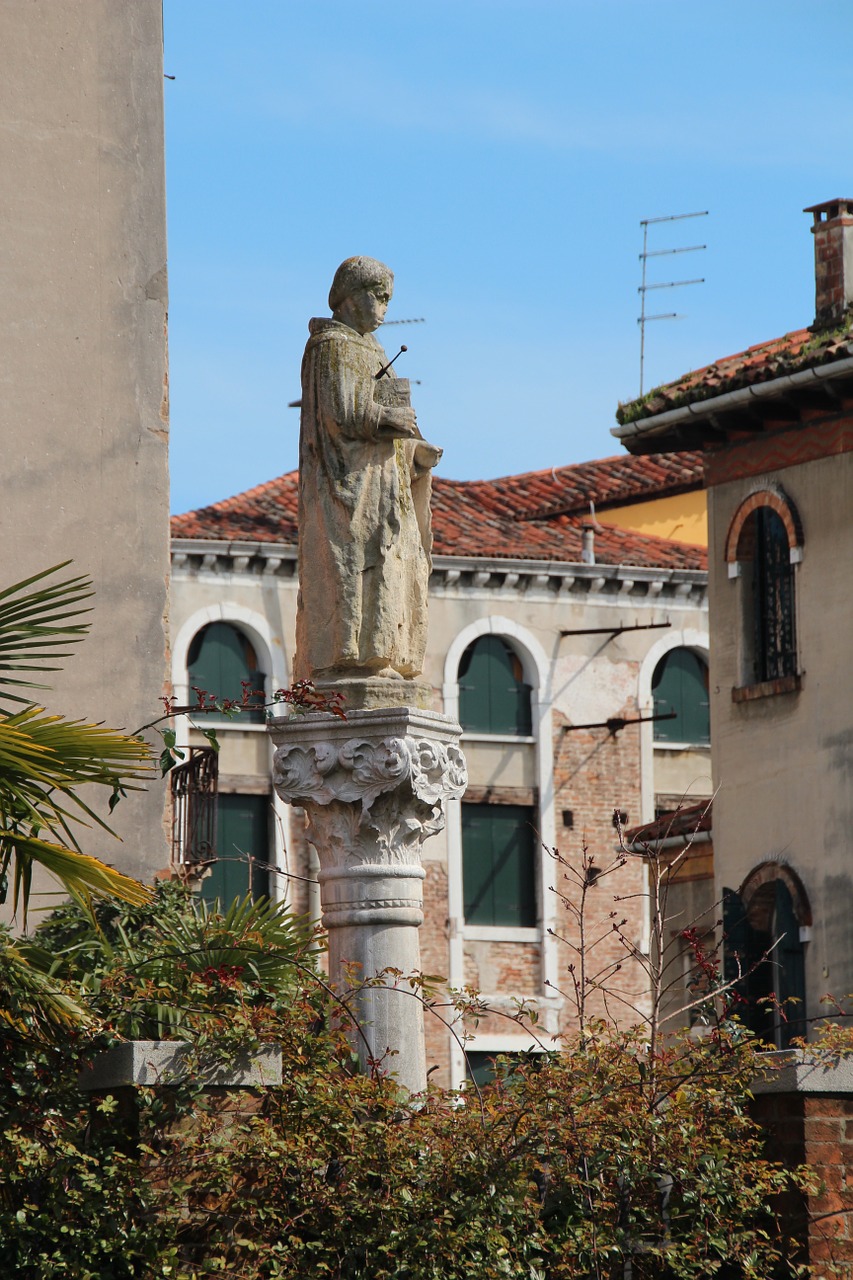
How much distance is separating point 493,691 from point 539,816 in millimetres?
1908

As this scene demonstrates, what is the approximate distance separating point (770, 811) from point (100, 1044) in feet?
49.9

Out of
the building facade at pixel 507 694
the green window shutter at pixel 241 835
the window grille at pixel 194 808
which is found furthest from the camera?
the building facade at pixel 507 694

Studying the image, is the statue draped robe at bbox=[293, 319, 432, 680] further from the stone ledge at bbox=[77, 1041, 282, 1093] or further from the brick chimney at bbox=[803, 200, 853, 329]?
the brick chimney at bbox=[803, 200, 853, 329]

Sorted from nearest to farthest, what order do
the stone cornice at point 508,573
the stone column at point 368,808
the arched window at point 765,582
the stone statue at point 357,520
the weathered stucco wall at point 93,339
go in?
the stone column at point 368,808
the stone statue at point 357,520
the weathered stucco wall at point 93,339
the arched window at point 765,582
the stone cornice at point 508,573

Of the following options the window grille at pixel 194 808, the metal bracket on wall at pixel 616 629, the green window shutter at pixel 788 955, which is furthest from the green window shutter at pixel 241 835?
the green window shutter at pixel 788 955

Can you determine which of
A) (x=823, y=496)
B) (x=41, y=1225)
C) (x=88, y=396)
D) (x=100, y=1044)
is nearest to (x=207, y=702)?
(x=100, y=1044)

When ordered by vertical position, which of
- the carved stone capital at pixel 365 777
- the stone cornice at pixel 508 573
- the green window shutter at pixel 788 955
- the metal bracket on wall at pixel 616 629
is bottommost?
the carved stone capital at pixel 365 777

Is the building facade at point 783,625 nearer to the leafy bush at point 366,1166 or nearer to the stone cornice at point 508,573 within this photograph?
the stone cornice at point 508,573

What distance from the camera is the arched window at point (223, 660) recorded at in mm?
34094

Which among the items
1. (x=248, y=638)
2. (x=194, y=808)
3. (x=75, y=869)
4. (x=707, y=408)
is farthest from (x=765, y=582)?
(x=75, y=869)

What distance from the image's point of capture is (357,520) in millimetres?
10805

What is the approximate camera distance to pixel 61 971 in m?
10.4

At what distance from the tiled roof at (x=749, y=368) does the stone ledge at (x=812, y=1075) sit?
1416 centimetres

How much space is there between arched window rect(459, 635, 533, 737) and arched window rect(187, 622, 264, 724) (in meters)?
3.02
